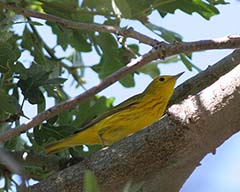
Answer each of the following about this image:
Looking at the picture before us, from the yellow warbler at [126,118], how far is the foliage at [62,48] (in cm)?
8

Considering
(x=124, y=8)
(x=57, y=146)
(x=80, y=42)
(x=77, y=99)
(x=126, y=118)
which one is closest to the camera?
(x=77, y=99)

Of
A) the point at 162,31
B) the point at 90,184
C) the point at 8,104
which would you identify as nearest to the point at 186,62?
the point at 162,31

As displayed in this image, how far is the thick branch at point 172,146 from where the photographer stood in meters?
2.50

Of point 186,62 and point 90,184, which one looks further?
point 186,62

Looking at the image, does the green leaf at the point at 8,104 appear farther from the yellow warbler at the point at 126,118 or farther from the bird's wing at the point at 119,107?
the bird's wing at the point at 119,107

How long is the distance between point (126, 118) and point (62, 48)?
Result: 0.72 meters

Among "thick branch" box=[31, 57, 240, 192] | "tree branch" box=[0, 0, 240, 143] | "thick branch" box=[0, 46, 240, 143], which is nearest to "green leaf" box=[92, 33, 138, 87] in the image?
"thick branch" box=[31, 57, 240, 192]

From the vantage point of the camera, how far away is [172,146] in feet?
8.69

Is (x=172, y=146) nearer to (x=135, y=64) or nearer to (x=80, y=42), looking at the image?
(x=135, y=64)

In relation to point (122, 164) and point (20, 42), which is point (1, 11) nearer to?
point (20, 42)

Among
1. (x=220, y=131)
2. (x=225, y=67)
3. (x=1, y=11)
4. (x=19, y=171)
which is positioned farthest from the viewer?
(x=1, y=11)

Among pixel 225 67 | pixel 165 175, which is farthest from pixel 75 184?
pixel 225 67

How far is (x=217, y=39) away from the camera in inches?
100

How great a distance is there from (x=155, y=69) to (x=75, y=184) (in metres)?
2.05
